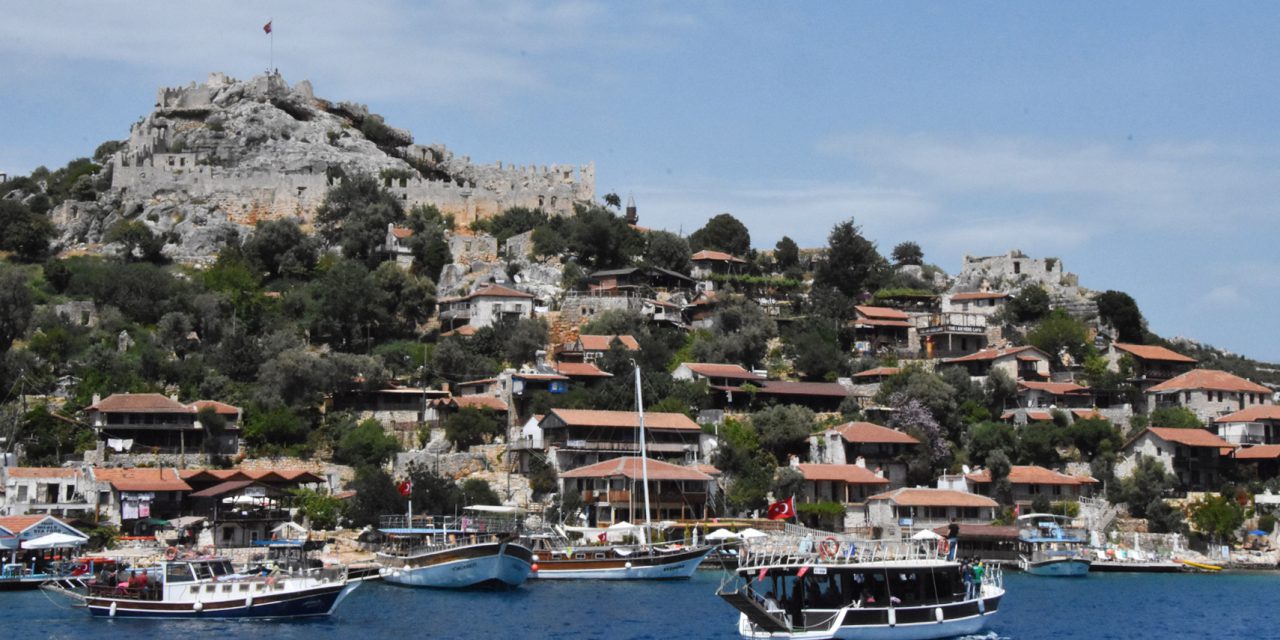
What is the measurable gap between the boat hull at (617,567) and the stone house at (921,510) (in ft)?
31.4

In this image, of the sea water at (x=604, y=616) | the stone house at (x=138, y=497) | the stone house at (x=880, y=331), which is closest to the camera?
the sea water at (x=604, y=616)

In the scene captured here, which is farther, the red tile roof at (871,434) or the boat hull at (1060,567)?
the red tile roof at (871,434)

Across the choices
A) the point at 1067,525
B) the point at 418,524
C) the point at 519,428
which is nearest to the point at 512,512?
the point at 418,524

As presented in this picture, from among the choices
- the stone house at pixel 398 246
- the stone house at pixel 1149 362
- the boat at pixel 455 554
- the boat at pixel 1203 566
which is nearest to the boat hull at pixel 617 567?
the boat at pixel 455 554

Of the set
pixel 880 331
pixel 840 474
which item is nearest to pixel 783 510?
pixel 840 474

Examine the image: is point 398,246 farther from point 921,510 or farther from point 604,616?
point 604,616

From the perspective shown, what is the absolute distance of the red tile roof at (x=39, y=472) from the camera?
168 feet

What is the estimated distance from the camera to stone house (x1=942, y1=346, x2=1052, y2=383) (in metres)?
67.4

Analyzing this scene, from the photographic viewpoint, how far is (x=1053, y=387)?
65.9m

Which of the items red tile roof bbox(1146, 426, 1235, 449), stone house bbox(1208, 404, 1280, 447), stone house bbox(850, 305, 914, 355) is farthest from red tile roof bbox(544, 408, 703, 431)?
stone house bbox(1208, 404, 1280, 447)

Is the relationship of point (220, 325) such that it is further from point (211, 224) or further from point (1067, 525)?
point (1067, 525)

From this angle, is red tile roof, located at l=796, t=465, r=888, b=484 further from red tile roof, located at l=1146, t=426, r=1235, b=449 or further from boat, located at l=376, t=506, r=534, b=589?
boat, located at l=376, t=506, r=534, b=589

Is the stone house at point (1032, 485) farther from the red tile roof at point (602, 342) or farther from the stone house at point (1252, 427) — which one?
the red tile roof at point (602, 342)

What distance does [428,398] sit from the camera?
203ft
